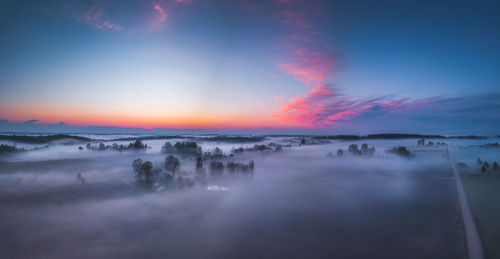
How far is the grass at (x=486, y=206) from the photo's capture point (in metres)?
20.0

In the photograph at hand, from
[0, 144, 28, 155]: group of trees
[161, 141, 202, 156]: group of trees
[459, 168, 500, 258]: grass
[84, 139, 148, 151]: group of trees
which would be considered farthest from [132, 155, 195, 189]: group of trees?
[84, 139, 148, 151]: group of trees

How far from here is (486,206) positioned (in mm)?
29609

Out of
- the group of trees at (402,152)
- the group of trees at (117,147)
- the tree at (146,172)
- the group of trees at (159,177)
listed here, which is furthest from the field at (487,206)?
the group of trees at (117,147)

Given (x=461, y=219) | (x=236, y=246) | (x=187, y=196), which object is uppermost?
(x=461, y=219)

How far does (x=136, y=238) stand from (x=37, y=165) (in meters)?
86.6

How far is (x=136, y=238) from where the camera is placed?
24672 millimetres

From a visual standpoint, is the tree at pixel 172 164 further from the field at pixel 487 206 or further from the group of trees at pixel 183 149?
the field at pixel 487 206

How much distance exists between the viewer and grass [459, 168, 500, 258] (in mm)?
20041

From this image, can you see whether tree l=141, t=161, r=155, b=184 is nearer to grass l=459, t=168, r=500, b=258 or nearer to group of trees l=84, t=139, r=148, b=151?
grass l=459, t=168, r=500, b=258

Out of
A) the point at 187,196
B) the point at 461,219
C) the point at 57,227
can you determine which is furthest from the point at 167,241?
the point at 461,219

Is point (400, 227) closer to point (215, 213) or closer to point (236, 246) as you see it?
point (236, 246)

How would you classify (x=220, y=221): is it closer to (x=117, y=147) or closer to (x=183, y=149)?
(x=183, y=149)

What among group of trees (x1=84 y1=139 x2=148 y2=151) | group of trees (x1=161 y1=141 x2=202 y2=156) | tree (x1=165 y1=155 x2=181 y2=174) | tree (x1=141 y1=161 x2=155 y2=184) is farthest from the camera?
group of trees (x1=161 y1=141 x2=202 y2=156)

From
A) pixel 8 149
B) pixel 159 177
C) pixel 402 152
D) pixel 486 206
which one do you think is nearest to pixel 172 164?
pixel 159 177
